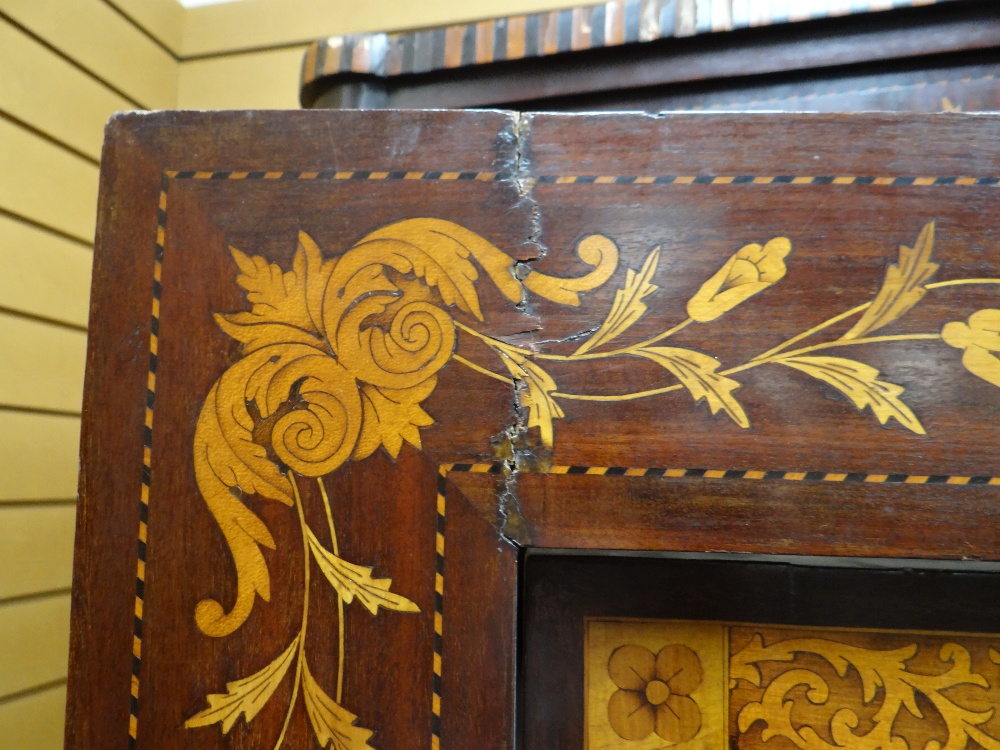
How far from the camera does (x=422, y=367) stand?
2.05 feet

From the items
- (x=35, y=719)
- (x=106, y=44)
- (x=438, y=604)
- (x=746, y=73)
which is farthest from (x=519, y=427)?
(x=106, y=44)

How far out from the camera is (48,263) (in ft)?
4.51

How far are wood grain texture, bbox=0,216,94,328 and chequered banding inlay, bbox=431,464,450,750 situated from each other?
1014mm

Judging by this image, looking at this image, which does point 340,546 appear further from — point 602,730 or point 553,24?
point 553,24

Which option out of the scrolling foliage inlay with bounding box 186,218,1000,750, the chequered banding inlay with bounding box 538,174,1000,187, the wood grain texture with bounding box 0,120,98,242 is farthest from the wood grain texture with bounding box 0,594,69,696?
the chequered banding inlay with bounding box 538,174,1000,187

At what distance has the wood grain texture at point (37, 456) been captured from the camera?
4.27ft

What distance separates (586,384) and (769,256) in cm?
17

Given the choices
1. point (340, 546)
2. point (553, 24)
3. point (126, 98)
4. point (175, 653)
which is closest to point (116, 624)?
point (175, 653)

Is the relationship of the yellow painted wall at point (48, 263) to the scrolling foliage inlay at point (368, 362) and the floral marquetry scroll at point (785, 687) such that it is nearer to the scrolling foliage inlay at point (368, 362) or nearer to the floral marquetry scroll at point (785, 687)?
the scrolling foliage inlay at point (368, 362)

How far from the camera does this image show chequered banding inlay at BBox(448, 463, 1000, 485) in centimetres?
58

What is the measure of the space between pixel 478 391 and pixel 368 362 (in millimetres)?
88

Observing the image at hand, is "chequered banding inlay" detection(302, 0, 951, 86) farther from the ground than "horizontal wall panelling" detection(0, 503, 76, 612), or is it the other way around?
"chequered banding inlay" detection(302, 0, 951, 86)

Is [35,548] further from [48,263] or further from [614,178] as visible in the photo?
[614,178]

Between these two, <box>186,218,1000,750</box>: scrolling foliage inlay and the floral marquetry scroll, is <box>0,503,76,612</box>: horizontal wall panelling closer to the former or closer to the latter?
<box>186,218,1000,750</box>: scrolling foliage inlay
